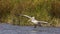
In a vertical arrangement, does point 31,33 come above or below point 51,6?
below

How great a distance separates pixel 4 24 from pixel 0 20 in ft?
2.94

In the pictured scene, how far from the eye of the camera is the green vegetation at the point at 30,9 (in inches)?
559

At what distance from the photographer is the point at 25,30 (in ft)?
40.0

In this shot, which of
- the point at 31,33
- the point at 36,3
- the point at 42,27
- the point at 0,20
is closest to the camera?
the point at 31,33

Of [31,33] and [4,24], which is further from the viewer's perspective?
[4,24]

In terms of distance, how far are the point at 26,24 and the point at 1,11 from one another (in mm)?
1821

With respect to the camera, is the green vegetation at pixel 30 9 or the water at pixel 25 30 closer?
the water at pixel 25 30

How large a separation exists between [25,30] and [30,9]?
2866 mm

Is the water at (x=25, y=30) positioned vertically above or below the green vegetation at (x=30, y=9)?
below

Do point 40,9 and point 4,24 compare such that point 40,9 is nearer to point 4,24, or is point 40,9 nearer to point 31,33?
point 4,24

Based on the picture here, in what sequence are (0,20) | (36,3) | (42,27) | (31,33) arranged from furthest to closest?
(36,3) → (0,20) → (42,27) → (31,33)

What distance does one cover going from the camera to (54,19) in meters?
14.2

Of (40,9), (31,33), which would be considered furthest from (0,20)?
(31,33)

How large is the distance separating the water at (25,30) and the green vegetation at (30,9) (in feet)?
3.59
